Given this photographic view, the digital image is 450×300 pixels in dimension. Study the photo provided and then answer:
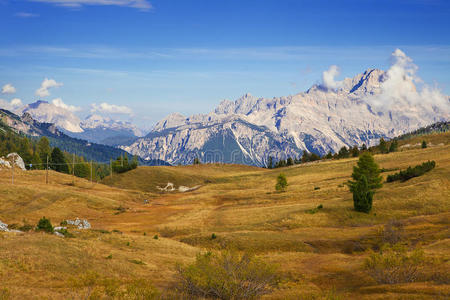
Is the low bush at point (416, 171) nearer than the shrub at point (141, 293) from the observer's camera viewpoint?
No

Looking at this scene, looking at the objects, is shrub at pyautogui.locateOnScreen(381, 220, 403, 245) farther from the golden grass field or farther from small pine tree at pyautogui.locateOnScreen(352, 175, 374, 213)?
small pine tree at pyautogui.locateOnScreen(352, 175, 374, 213)

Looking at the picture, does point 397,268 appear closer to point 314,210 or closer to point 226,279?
point 226,279

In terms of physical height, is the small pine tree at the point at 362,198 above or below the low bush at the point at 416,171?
below

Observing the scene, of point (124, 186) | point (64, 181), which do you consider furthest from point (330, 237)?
point (124, 186)

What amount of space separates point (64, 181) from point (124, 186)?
2910cm

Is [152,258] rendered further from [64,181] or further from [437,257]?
[64,181]

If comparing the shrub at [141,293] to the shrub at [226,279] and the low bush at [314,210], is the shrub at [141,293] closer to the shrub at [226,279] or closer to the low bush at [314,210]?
the shrub at [226,279]

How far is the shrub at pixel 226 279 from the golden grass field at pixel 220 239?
131 cm

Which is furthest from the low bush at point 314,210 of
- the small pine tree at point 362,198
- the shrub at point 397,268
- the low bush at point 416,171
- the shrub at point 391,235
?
the shrub at point 397,268

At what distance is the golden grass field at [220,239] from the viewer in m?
23.0

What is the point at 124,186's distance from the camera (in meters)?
131

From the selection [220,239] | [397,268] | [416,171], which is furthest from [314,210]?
[397,268]

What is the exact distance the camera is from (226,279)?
69.6ft

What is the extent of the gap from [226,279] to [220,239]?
2414 cm
